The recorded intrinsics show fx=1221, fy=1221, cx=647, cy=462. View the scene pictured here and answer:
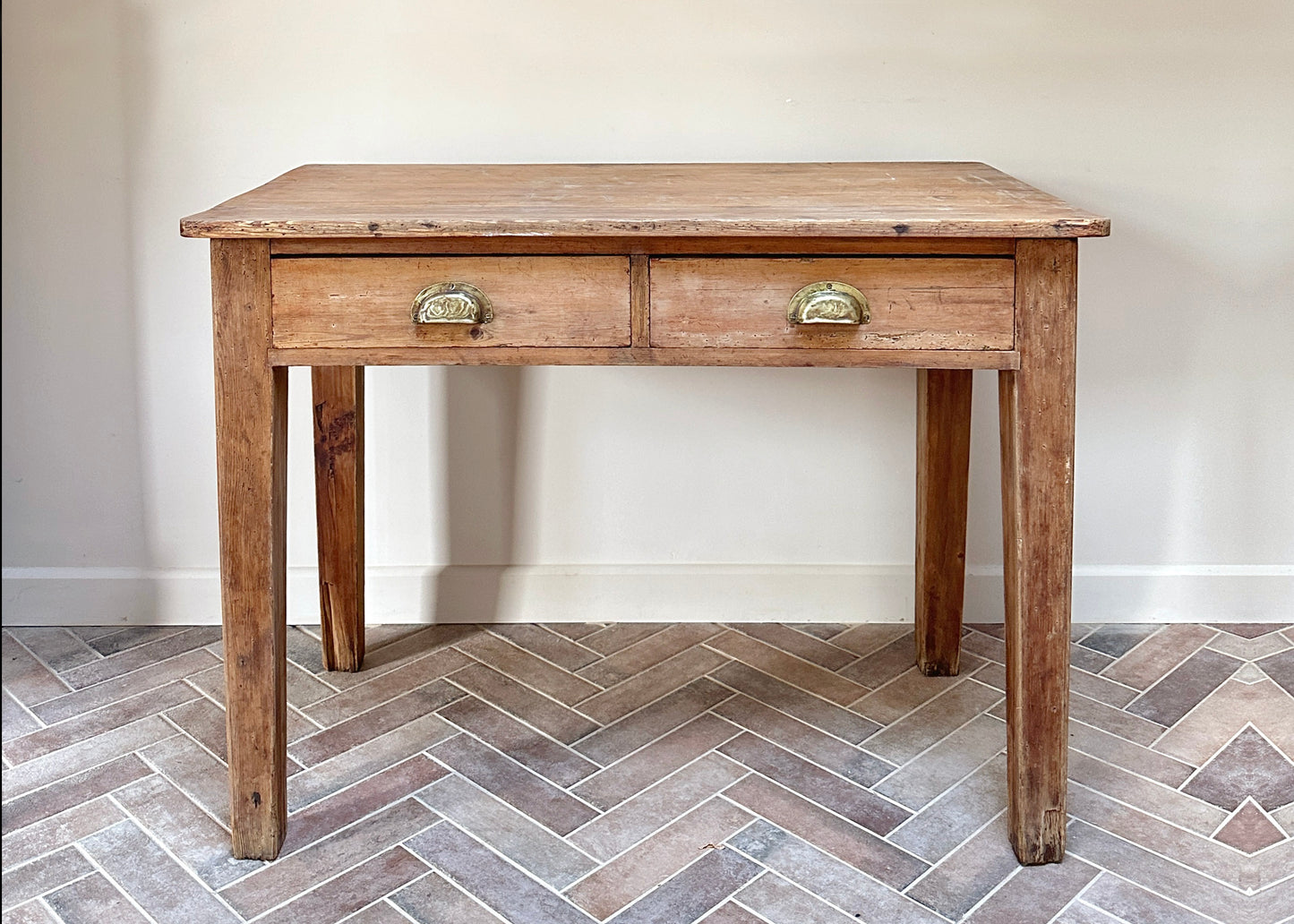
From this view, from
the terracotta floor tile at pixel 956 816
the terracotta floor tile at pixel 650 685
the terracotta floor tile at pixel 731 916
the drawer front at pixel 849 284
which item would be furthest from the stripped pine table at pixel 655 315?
the terracotta floor tile at pixel 650 685

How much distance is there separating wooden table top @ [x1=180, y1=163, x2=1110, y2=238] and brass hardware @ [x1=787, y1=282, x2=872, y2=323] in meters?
0.08

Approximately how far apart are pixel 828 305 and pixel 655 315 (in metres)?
0.25

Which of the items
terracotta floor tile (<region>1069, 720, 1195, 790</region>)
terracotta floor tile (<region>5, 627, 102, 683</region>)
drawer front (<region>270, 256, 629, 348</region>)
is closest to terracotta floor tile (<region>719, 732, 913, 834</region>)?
terracotta floor tile (<region>1069, 720, 1195, 790</region>)

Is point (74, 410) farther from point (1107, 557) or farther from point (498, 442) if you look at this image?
point (1107, 557)

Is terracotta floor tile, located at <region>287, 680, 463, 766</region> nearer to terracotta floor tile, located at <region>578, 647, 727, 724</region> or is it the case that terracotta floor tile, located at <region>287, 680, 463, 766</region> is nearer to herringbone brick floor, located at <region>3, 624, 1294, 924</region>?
herringbone brick floor, located at <region>3, 624, 1294, 924</region>

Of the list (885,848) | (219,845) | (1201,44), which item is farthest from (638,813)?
(1201,44)

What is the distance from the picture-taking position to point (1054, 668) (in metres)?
1.82

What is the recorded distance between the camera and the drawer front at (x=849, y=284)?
67.0 inches

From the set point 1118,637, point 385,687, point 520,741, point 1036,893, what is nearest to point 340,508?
point 385,687

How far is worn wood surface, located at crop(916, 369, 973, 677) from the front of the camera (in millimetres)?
2377

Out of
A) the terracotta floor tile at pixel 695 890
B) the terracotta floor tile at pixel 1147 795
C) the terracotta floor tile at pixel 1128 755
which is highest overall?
the terracotta floor tile at pixel 1128 755

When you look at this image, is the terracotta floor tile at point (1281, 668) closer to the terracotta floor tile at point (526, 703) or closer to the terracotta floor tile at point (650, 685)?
the terracotta floor tile at point (650, 685)

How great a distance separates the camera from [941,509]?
2.45 metres

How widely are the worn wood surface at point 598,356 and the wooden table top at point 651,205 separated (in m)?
0.17
